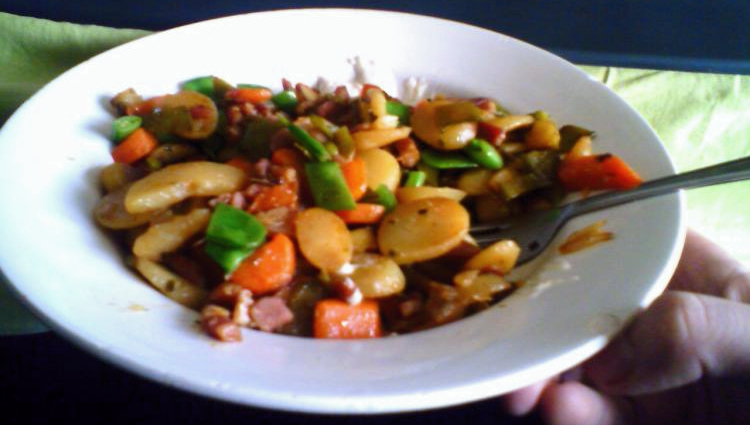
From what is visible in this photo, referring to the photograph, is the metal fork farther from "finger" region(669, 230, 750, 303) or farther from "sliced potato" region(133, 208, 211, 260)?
"sliced potato" region(133, 208, 211, 260)

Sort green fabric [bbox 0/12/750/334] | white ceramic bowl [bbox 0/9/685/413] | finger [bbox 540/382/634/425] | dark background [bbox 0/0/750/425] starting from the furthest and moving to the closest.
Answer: dark background [bbox 0/0/750/425] → green fabric [bbox 0/12/750/334] → finger [bbox 540/382/634/425] → white ceramic bowl [bbox 0/9/685/413]

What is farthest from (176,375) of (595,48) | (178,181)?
(595,48)

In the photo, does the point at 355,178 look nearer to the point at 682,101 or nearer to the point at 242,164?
the point at 242,164

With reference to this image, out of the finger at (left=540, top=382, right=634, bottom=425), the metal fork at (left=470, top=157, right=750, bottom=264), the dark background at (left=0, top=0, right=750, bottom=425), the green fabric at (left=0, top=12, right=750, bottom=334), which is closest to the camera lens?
the metal fork at (left=470, top=157, right=750, bottom=264)

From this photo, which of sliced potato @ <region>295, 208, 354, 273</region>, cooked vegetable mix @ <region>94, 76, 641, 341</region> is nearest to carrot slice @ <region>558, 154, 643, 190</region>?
cooked vegetable mix @ <region>94, 76, 641, 341</region>

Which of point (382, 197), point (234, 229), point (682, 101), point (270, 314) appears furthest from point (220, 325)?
point (682, 101)

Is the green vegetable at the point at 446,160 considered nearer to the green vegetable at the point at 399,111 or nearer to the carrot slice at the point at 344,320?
the green vegetable at the point at 399,111
